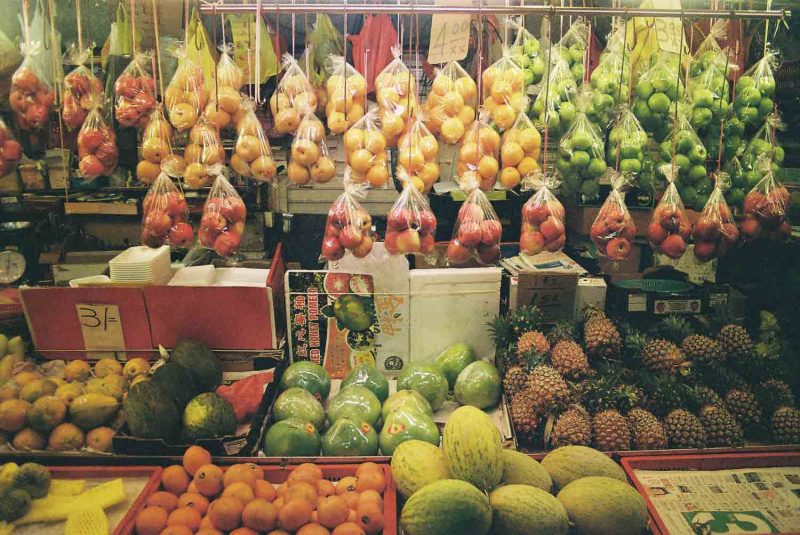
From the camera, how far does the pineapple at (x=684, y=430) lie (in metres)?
2.53

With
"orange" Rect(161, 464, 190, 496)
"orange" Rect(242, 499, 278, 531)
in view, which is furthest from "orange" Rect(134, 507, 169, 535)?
"orange" Rect(242, 499, 278, 531)

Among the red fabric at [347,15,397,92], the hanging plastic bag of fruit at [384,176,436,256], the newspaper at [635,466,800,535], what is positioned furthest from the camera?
the red fabric at [347,15,397,92]

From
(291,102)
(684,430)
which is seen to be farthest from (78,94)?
(684,430)

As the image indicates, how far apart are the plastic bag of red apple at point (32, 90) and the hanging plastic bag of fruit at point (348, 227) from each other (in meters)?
1.17

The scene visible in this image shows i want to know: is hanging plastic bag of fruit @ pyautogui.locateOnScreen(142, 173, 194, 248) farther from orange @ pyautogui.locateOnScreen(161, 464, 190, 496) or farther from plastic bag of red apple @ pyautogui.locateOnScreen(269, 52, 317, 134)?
orange @ pyautogui.locateOnScreen(161, 464, 190, 496)

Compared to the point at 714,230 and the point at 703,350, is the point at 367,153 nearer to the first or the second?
the point at 714,230

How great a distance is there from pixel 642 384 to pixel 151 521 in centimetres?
204

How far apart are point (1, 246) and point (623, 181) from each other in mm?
5499

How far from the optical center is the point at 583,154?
2.55m

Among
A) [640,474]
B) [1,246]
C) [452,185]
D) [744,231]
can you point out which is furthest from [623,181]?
[1,246]

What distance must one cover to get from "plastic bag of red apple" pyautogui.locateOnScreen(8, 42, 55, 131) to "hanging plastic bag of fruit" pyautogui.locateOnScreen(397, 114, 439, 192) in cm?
138

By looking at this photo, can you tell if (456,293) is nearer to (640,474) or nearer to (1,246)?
(640,474)

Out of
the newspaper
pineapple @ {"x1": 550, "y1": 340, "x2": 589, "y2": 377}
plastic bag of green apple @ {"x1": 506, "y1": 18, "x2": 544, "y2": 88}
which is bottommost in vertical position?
the newspaper

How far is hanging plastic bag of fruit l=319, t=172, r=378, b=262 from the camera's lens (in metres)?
2.39
